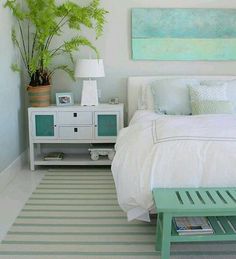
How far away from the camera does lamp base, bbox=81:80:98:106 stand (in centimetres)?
397

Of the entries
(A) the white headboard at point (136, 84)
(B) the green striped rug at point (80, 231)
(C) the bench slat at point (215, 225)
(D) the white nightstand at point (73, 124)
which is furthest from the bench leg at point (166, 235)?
(A) the white headboard at point (136, 84)

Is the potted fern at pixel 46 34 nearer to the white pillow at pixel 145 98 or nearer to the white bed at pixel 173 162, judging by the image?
the white pillow at pixel 145 98

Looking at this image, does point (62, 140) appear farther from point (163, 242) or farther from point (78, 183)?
point (163, 242)

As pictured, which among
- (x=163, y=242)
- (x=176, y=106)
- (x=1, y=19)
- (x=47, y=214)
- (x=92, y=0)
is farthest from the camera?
(x=92, y=0)

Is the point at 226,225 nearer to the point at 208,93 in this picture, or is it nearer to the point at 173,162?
the point at 173,162

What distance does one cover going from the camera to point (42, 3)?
3.74 metres

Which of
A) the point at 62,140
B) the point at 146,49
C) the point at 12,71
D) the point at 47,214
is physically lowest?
the point at 47,214

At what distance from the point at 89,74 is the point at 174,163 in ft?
6.33

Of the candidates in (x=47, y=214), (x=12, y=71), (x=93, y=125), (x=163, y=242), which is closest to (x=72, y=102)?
(x=93, y=125)

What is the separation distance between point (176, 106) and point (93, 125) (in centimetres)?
94

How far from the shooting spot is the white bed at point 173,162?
2.21 metres

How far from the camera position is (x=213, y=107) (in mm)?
3396

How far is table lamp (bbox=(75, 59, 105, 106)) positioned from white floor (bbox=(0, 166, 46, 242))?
970mm

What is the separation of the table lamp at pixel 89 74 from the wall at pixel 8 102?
72 centimetres
